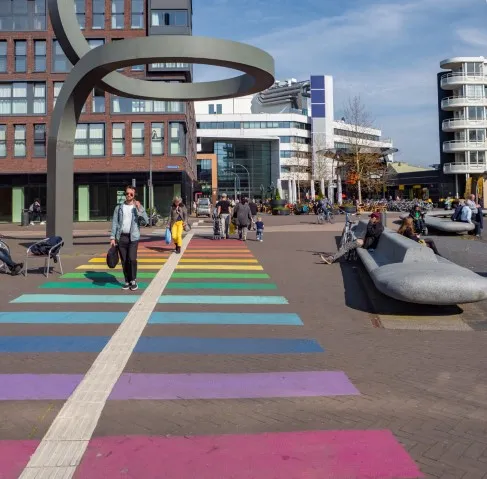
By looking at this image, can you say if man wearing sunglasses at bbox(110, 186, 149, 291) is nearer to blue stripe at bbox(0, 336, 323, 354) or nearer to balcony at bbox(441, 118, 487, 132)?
blue stripe at bbox(0, 336, 323, 354)

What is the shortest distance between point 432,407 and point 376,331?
8.79ft

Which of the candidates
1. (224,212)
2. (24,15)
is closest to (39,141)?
(24,15)

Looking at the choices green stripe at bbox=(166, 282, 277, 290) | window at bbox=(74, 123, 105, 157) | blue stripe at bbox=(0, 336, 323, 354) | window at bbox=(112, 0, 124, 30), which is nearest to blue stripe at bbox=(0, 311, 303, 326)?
blue stripe at bbox=(0, 336, 323, 354)

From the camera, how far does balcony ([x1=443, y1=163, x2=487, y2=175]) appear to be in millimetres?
65500

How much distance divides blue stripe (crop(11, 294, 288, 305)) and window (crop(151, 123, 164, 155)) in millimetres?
34374

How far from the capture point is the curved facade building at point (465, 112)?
65188 millimetres

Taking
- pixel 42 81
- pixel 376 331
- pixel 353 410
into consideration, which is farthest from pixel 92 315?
pixel 42 81

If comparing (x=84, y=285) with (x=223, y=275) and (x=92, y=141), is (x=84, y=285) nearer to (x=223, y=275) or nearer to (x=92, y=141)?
(x=223, y=275)

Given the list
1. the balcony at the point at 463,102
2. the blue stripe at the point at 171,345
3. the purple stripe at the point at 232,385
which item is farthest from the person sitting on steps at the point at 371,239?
the balcony at the point at 463,102

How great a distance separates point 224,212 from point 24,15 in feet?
101

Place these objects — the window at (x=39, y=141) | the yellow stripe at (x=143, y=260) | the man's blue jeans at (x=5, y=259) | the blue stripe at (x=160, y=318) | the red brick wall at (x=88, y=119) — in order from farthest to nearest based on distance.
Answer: the window at (x=39, y=141) → the red brick wall at (x=88, y=119) → the yellow stripe at (x=143, y=260) → the man's blue jeans at (x=5, y=259) → the blue stripe at (x=160, y=318)

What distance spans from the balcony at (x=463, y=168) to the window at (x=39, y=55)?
4847 centimetres

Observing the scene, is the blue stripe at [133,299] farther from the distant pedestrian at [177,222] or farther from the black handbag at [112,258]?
the distant pedestrian at [177,222]

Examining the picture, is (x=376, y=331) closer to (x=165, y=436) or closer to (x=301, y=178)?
(x=165, y=436)
